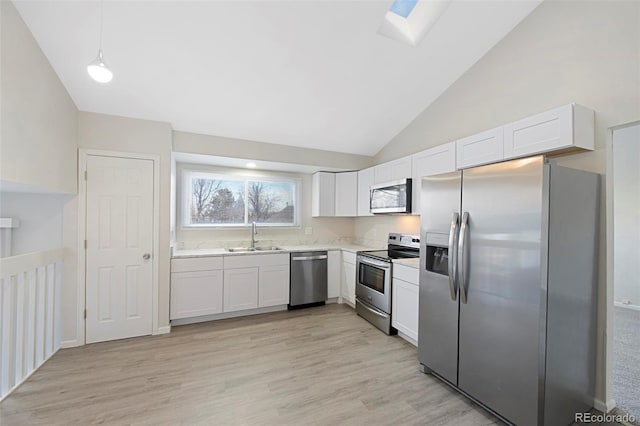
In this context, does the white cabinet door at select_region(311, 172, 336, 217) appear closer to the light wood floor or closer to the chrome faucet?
the chrome faucet

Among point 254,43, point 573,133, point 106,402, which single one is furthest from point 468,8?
point 106,402

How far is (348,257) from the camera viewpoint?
4207mm

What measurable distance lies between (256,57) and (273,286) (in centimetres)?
291

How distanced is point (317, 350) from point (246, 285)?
143cm

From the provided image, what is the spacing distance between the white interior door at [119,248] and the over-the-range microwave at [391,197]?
2.97m

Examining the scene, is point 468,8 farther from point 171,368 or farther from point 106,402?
point 106,402

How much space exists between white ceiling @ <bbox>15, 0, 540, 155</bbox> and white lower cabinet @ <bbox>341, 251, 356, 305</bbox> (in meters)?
2.05

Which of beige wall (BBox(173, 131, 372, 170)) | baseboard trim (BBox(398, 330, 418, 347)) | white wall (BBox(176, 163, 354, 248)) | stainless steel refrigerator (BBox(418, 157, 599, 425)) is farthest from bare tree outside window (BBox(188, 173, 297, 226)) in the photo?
stainless steel refrigerator (BBox(418, 157, 599, 425))

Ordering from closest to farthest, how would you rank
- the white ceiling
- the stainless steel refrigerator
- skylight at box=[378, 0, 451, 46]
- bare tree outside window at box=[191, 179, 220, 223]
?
1. the stainless steel refrigerator
2. the white ceiling
3. skylight at box=[378, 0, 451, 46]
4. bare tree outside window at box=[191, 179, 220, 223]

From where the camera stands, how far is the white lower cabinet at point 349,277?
4031 mm

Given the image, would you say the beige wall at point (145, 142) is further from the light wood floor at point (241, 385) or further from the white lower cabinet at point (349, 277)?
the white lower cabinet at point (349, 277)

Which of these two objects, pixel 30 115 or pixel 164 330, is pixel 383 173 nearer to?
pixel 164 330

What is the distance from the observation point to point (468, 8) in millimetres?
2410

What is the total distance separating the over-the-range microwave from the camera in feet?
11.2
